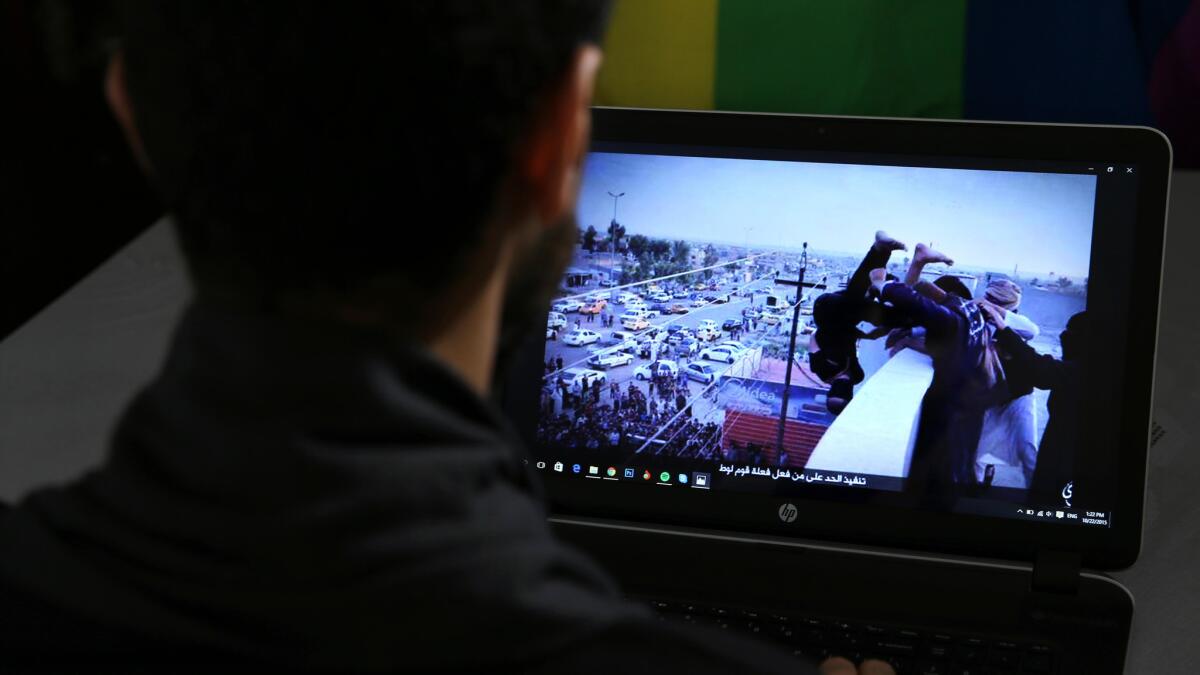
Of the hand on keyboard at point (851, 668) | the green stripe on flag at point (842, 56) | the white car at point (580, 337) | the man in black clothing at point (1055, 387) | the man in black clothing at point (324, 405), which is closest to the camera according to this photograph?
the man in black clothing at point (324, 405)

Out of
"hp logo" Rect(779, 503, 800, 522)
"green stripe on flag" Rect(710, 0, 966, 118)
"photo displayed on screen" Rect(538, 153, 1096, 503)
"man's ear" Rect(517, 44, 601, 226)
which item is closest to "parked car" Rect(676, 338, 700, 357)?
"photo displayed on screen" Rect(538, 153, 1096, 503)

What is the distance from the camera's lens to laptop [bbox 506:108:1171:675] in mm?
864

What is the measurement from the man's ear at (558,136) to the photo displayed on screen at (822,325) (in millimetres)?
514

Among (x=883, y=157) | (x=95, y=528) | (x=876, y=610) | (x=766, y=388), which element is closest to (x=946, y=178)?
(x=883, y=157)

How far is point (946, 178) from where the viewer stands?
3.01ft

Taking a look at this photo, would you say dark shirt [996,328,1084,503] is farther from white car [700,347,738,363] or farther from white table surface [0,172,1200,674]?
white car [700,347,738,363]

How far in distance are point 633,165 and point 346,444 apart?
0.64 m

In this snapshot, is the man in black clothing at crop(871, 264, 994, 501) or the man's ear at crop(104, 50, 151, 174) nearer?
the man's ear at crop(104, 50, 151, 174)

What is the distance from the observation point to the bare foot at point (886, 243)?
92cm

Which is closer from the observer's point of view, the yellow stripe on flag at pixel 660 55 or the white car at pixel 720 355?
the white car at pixel 720 355

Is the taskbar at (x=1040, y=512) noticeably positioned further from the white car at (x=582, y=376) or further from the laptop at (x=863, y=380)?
the white car at (x=582, y=376)

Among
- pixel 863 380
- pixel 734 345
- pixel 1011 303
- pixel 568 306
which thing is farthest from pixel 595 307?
pixel 1011 303

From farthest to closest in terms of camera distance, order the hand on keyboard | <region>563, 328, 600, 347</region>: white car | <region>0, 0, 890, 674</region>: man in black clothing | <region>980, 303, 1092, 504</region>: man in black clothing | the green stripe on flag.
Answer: the green stripe on flag
<region>563, 328, 600, 347</region>: white car
<region>980, 303, 1092, 504</region>: man in black clothing
the hand on keyboard
<region>0, 0, 890, 674</region>: man in black clothing

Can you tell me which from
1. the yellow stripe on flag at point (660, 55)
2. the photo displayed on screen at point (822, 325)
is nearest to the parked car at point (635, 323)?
the photo displayed on screen at point (822, 325)
